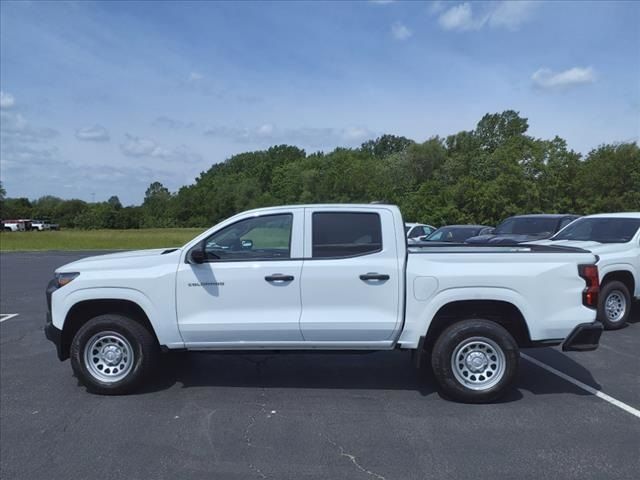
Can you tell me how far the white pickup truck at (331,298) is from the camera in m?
5.07

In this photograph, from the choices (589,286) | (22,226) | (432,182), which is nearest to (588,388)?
(589,286)

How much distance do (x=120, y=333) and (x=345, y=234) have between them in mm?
2492

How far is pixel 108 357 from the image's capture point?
5457 millimetres

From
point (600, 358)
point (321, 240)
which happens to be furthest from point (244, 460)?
point (600, 358)

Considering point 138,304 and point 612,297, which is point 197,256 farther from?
point 612,297

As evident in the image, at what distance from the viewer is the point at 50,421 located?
482 cm

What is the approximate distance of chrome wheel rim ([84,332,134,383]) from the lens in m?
5.41

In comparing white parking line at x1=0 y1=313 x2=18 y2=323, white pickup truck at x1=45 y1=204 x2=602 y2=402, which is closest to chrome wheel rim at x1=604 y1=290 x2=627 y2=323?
white pickup truck at x1=45 y1=204 x2=602 y2=402

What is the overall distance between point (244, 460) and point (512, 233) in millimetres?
11166

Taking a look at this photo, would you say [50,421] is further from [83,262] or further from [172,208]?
[172,208]

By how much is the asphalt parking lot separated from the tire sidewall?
0.14 metres

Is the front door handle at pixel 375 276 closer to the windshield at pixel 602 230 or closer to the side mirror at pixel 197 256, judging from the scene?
the side mirror at pixel 197 256

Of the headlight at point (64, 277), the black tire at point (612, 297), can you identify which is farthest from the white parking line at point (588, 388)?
the headlight at point (64, 277)

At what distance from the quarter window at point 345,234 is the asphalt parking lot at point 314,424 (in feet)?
4.87
